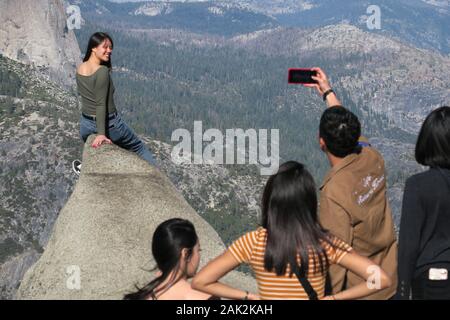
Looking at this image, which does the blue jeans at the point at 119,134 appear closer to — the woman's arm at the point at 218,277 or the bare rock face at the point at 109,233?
the bare rock face at the point at 109,233

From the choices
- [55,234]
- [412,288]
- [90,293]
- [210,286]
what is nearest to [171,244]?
[210,286]

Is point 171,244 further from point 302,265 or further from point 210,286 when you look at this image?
point 302,265

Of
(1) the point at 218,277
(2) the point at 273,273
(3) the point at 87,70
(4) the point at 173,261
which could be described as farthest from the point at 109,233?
(2) the point at 273,273

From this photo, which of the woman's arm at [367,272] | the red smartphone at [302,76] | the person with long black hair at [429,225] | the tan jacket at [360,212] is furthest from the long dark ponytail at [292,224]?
the red smartphone at [302,76]

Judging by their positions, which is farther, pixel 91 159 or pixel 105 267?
pixel 91 159

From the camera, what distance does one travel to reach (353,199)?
28.6 ft

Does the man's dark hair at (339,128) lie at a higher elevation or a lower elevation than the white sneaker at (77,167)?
higher

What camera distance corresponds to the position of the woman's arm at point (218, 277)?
7711 millimetres

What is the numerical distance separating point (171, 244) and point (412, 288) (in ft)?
9.18

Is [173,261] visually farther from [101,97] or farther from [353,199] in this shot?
[101,97]

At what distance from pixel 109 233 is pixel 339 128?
6170 millimetres

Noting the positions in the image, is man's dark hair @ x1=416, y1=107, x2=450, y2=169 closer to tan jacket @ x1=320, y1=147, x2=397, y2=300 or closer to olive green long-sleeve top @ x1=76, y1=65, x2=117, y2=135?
tan jacket @ x1=320, y1=147, x2=397, y2=300

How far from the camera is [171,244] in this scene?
26.1 feet
